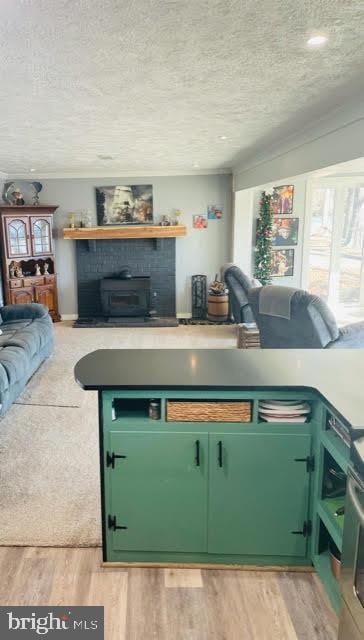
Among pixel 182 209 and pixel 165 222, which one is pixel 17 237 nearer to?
pixel 165 222

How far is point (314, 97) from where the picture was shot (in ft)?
10.1

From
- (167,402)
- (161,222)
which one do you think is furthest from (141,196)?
(167,402)

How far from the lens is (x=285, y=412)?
82.4 inches

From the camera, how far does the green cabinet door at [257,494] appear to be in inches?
83.1

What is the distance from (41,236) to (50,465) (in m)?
5.13

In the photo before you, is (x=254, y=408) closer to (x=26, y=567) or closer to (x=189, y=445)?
(x=189, y=445)

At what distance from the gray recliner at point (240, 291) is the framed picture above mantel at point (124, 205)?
2410 millimetres

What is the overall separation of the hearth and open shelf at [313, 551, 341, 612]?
597cm

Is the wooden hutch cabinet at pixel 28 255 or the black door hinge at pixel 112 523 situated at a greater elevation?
the wooden hutch cabinet at pixel 28 255

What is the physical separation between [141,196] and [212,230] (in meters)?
1.35

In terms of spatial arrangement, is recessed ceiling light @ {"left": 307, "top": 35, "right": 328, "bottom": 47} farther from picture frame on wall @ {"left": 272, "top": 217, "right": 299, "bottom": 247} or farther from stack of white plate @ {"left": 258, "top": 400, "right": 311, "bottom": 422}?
picture frame on wall @ {"left": 272, "top": 217, "right": 299, "bottom": 247}

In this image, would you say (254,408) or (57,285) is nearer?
(254,408)

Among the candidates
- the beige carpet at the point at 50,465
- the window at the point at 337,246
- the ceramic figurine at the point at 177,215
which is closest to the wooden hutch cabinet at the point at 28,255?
the ceramic figurine at the point at 177,215

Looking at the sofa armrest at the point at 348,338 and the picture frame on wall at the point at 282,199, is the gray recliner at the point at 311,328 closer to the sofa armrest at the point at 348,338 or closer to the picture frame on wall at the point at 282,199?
the sofa armrest at the point at 348,338
